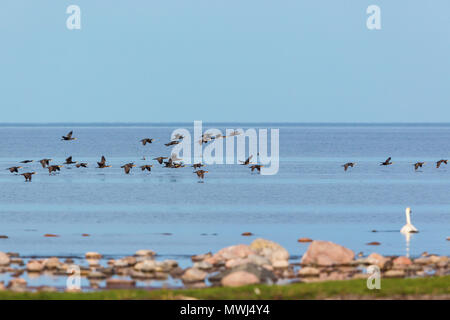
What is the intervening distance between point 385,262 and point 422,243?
9.46 metres

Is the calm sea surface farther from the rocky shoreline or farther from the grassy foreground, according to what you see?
the grassy foreground

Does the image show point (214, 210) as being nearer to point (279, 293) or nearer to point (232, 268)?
point (232, 268)

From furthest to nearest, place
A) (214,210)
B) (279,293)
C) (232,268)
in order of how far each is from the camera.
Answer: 1. (214,210)
2. (232,268)
3. (279,293)

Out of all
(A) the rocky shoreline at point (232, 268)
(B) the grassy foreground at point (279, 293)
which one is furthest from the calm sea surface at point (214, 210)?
(B) the grassy foreground at point (279, 293)

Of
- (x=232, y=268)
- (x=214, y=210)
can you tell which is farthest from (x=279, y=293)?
(x=214, y=210)

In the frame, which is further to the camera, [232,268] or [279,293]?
[232,268]

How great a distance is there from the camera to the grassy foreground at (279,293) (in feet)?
82.5

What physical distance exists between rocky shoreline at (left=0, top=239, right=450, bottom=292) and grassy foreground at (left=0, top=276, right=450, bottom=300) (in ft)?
5.10

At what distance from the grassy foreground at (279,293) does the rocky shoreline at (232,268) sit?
1.55 meters

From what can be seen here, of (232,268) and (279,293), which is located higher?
(232,268)

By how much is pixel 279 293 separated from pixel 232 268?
3.94 metres

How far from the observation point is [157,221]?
53.1 m

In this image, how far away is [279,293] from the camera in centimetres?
2561
